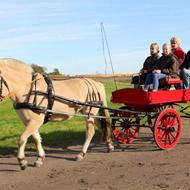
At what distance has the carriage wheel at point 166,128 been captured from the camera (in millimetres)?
9523

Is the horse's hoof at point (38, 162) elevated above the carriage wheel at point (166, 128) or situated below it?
below

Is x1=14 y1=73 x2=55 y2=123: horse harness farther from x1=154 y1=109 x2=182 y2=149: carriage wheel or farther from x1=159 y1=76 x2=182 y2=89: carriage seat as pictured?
x1=159 y1=76 x2=182 y2=89: carriage seat

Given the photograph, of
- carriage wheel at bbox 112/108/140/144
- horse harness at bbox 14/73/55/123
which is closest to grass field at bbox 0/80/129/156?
carriage wheel at bbox 112/108/140/144

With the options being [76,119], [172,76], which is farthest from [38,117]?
[76,119]

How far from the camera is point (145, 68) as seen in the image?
10945mm

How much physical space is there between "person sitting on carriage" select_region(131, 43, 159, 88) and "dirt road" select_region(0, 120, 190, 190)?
1.64m

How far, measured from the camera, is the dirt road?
679 centimetres

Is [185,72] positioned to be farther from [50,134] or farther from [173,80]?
[50,134]

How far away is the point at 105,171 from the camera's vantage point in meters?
7.74

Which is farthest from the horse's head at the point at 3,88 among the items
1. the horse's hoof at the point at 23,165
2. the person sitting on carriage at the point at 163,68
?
the person sitting on carriage at the point at 163,68

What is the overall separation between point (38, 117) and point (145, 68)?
3765mm

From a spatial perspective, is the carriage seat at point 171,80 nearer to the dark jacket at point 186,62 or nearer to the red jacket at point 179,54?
the dark jacket at point 186,62

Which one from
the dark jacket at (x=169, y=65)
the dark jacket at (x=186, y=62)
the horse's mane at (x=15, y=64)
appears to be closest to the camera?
the horse's mane at (x=15, y=64)

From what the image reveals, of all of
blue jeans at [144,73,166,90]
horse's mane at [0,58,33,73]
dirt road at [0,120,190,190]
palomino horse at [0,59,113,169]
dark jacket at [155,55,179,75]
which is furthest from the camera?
dark jacket at [155,55,179,75]
